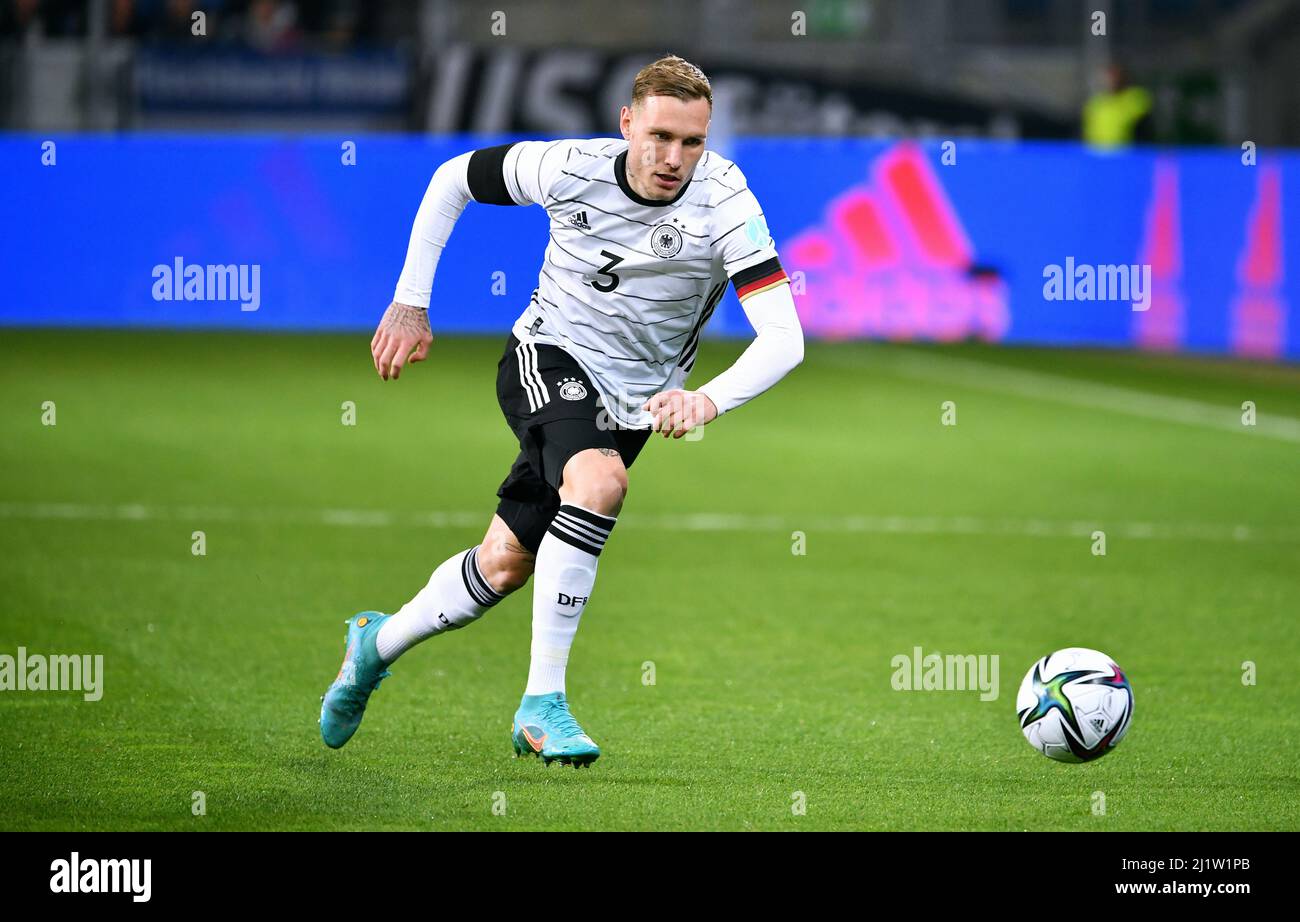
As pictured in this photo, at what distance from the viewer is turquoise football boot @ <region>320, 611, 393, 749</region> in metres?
5.75

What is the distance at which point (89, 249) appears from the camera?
63.8 feet

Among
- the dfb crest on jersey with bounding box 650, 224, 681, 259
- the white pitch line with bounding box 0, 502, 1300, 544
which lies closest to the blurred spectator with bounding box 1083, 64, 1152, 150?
the white pitch line with bounding box 0, 502, 1300, 544

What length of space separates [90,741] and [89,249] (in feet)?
47.0

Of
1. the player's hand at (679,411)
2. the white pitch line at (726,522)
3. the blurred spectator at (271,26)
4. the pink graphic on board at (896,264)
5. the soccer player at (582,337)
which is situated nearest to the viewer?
the player's hand at (679,411)

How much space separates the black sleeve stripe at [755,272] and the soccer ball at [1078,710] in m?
1.36

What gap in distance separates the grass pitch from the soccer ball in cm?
10

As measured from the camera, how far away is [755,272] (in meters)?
5.50

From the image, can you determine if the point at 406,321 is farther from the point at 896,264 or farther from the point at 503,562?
the point at 896,264

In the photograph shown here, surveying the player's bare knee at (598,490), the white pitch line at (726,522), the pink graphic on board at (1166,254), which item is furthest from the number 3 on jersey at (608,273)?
the pink graphic on board at (1166,254)

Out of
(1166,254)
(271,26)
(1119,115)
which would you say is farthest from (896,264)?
(271,26)

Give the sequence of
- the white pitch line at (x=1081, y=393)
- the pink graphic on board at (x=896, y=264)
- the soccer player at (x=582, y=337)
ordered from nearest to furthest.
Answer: the soccer player at (x=582, y=337) → the white pitch line at (x=1081, y=393) → the pink graphic on board at (x=896, y=264)

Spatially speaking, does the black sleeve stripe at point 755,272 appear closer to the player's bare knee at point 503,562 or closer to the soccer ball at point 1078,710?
the player's bare knee at point 503,562

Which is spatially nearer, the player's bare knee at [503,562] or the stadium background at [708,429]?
the player's bare knee at [503,562]

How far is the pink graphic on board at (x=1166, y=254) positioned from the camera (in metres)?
19.3
